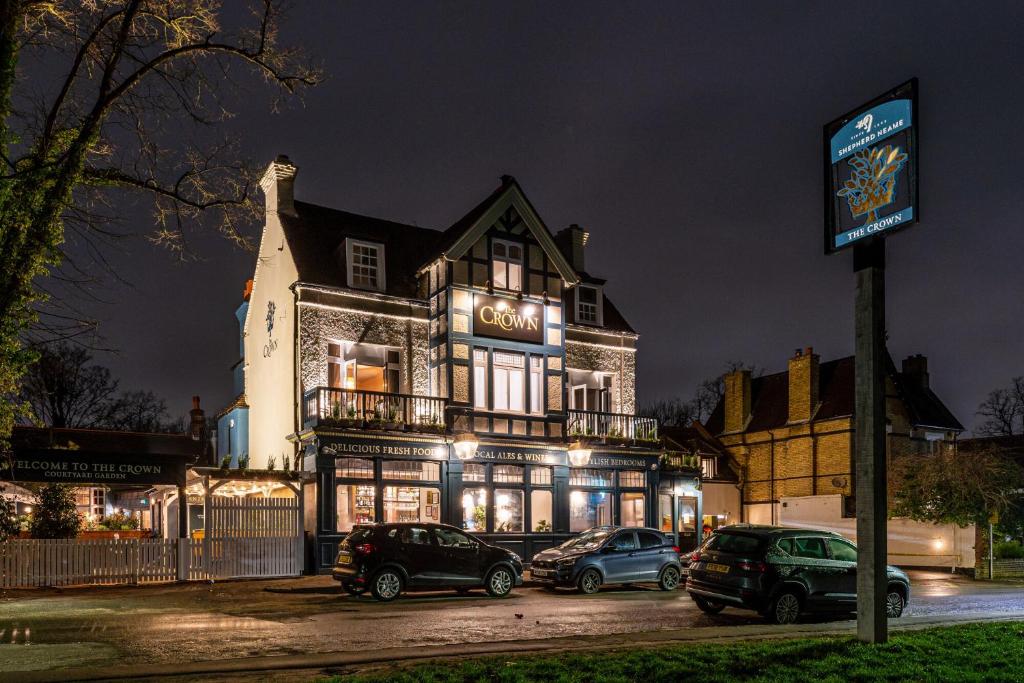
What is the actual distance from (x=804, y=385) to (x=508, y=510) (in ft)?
58.4

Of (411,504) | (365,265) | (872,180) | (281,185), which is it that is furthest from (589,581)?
(281,185)

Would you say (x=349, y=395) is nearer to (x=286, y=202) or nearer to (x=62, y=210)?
(x=286, y=202)

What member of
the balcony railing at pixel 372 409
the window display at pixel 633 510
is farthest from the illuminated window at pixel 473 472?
the window display at pixel 633 510

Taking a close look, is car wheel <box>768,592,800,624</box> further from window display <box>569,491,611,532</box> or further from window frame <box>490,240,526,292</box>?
window frame <box>490,240,526,292</box>

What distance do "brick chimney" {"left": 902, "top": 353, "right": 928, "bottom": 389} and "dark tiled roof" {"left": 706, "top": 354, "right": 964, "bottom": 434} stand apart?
154 mm

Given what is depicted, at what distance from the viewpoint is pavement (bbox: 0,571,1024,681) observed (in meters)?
10.7

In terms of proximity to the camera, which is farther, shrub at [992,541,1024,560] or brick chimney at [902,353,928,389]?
brick chimney at [902,353,928,389]

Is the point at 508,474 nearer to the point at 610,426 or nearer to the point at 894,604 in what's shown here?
the point at 610,426

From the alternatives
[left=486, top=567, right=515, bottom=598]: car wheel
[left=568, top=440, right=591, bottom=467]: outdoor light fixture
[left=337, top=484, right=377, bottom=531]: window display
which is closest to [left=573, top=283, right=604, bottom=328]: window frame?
[left=568, top=440, right=591, bottom=467]: outdoor light fixture

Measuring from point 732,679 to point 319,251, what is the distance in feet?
69.4

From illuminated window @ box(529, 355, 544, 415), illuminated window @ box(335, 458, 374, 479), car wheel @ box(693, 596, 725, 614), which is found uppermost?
illuminated window @ box(529, 355, 544, 415)

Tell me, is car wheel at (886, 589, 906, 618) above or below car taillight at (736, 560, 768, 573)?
below

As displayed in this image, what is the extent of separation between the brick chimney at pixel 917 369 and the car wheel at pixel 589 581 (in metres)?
27.5

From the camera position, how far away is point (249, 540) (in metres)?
23.3
